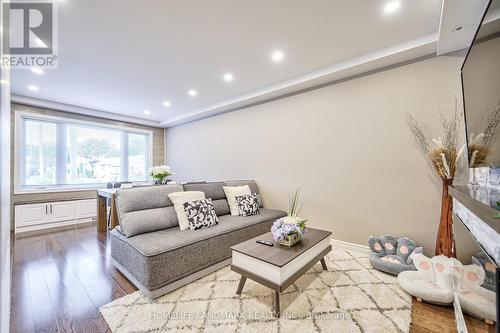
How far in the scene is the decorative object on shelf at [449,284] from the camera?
3.41ft

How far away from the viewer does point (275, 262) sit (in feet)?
5.26

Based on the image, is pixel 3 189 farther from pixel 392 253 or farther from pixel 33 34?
pixel 392 253

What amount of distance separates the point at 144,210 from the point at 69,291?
0.98 metres

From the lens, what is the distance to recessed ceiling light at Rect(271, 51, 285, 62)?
2580 millimetres

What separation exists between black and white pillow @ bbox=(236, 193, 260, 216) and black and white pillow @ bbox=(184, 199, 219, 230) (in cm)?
58

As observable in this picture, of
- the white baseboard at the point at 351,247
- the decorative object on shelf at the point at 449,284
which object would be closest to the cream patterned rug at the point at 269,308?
the decorative object on shelf at the point at 449,284

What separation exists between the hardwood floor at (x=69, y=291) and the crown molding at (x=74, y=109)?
272 cm

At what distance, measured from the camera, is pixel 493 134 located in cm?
163

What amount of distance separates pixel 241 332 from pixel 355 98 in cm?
307

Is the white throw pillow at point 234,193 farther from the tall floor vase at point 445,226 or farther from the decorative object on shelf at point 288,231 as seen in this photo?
the tall floor vase at point 445,226

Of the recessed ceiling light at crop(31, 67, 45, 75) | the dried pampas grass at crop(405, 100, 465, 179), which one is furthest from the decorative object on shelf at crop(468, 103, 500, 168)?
the recessed ceiling light at crop(31, 67, 45, 75)

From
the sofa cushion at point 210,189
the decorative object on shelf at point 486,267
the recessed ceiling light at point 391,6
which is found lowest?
the decorative object on shelf at point 486,267

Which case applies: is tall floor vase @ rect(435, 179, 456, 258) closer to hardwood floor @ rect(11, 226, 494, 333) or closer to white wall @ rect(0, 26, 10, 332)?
hardwood floor @ rect(11, 226, 494, 333)

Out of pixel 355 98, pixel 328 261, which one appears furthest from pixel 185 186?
pixel 355 98
